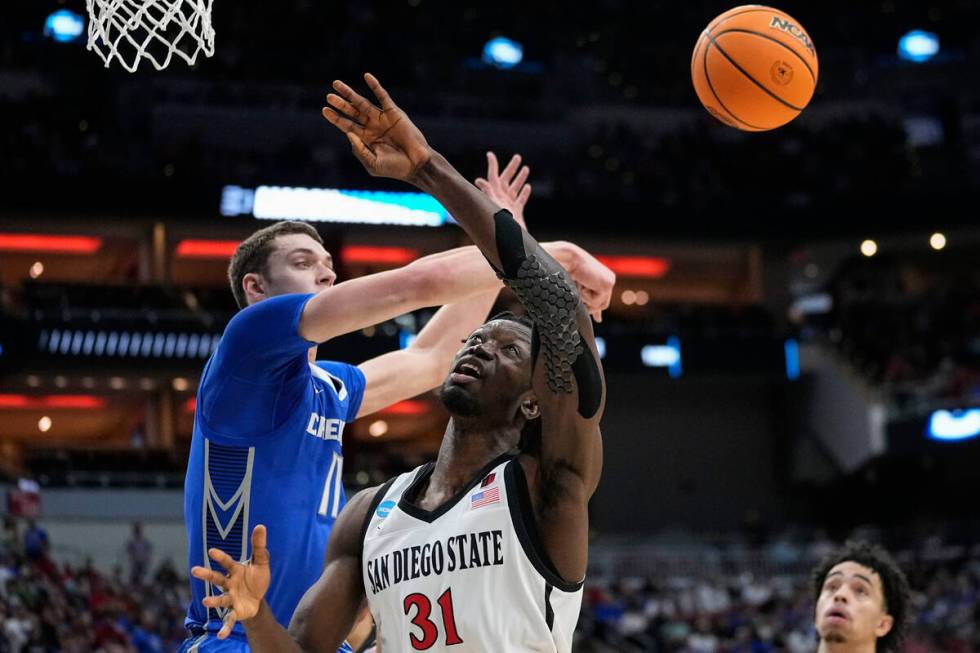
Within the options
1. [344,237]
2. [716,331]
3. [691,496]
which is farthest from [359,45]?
[691,496]

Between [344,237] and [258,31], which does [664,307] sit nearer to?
[344,237]

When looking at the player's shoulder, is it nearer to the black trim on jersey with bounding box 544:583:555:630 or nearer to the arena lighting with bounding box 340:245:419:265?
the black trim on jersey with bounding box 544:583:555:630

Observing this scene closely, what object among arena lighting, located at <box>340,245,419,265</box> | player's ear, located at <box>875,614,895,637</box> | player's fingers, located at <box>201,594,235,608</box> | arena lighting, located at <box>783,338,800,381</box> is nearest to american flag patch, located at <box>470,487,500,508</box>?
player's fingers, located at <box>201,594,235,608</box>

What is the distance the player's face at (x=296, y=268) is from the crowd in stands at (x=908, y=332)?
2380 cm

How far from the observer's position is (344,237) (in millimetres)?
29953

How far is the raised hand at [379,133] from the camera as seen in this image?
3654mm

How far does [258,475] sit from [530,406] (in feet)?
3.23

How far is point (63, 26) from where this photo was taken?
32.0 m

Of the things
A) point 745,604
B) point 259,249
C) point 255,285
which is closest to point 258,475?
point 255,285

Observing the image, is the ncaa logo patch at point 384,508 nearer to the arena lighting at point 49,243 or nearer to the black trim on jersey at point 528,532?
the black trim on jersey at point 528,532

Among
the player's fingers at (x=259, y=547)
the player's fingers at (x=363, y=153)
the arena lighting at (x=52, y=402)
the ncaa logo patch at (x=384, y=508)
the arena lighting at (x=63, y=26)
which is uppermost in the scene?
the arena lighting at (x=63, y=26)

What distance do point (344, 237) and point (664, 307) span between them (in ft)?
24.3

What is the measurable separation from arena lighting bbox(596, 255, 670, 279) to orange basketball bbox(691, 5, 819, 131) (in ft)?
88.8

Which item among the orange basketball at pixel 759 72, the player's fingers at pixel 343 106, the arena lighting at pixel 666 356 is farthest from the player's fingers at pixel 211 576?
the arena lighting at pixel 666 356
